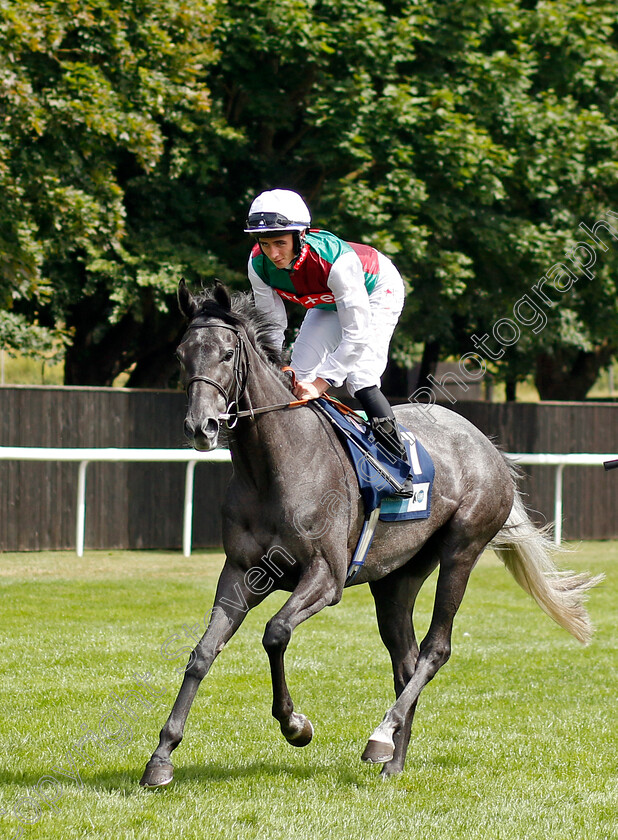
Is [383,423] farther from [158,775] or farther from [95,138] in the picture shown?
[95,138]

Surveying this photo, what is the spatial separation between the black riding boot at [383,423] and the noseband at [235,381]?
693mm

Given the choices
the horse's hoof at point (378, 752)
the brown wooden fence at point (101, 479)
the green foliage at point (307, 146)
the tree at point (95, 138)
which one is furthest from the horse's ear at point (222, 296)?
the brown wooden fence at point (101, 479)

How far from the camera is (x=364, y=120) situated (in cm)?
1287

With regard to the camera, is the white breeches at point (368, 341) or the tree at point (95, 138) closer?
the white breeches at point (368, 341)

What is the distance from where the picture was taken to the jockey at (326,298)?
4.30 meters

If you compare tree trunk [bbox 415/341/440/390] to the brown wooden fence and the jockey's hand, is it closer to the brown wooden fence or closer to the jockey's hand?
the brown wooden fence

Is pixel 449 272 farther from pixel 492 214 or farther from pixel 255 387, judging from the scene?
pixel 255 387

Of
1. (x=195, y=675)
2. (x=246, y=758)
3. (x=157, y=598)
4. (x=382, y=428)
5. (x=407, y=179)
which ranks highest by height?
(x=407, y=179)

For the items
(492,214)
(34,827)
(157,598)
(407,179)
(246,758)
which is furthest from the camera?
(492,214)

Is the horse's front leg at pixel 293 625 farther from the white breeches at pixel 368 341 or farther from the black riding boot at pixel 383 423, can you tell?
the white breeches at pixel 368 341

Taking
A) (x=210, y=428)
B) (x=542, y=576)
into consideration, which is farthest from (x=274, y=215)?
(x=542, y=576)

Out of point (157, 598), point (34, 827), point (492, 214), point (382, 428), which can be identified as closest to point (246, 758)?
point (34, 827)

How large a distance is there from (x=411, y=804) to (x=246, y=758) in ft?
2.94

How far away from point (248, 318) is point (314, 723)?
7.00ft
